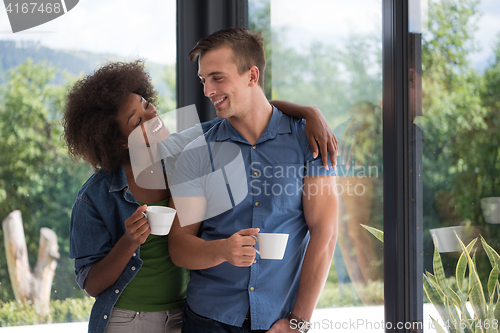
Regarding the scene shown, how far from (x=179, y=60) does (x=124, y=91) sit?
29.4 inches

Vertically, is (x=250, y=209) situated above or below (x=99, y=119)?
below

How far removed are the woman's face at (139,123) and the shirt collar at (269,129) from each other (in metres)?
0.23

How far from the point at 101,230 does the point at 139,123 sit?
432 mm

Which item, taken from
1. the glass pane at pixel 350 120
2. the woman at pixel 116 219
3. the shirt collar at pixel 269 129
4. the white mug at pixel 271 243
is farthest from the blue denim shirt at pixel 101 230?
the glass pane at pixel 350 120

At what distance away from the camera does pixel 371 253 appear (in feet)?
5.09

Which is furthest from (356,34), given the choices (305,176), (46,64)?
(46,64)

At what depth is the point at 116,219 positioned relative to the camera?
154cm

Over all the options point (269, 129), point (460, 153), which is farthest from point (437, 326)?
point (269, 129)

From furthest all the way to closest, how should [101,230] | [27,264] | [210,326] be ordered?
[27,264]
[101,230]
[210,326]

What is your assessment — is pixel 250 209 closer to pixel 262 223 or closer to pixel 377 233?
pixel 262 223

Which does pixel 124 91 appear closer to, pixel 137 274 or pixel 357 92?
pixel 137 274

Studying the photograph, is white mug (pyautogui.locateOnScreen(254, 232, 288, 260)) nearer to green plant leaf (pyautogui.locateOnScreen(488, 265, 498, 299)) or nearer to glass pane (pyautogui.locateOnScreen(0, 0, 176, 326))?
green plant leaf (pyautogui.locateOnScreen(488, 265, 498, 299))

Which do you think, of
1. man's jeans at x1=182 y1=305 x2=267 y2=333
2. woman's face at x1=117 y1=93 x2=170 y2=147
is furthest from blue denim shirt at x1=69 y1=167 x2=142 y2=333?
man's jeans at x1=182 y1=305 x2=267 y2=333

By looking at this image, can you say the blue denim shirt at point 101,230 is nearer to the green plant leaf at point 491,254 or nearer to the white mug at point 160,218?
the white mug at point 160,218
